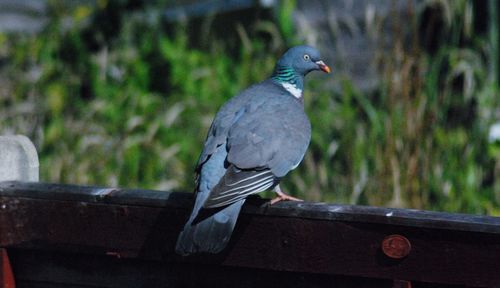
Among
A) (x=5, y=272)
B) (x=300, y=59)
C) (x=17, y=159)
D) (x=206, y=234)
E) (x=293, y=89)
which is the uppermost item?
(x=300, y=59)

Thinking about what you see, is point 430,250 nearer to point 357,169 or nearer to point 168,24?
point 357,169

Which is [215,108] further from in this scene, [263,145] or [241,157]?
[241,157]

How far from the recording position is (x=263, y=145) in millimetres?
2979

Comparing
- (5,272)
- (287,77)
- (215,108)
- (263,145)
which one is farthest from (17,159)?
(215,108)

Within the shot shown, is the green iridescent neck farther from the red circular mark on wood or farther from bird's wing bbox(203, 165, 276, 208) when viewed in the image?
the red circular mark on wood

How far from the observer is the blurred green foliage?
14.4 ft

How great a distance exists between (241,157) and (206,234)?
0.56 m

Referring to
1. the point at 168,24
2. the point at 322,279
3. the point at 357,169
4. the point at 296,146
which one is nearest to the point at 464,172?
the point at 357,169

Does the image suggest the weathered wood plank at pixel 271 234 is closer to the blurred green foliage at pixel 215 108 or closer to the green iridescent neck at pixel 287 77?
the green iridescent neck at pixel 287 77

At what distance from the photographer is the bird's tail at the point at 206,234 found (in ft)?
7.49

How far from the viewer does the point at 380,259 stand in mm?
2168

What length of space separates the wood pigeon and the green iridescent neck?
19 cm

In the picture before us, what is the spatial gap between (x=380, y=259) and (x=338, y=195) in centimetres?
250

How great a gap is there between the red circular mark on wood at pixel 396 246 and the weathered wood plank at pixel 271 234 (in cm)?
1
